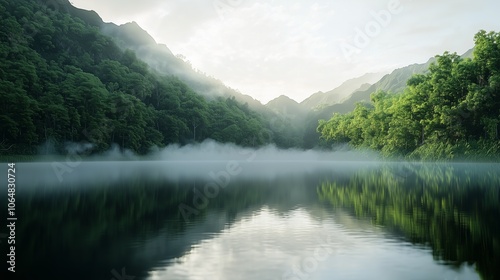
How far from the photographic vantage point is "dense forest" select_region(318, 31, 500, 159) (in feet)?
247

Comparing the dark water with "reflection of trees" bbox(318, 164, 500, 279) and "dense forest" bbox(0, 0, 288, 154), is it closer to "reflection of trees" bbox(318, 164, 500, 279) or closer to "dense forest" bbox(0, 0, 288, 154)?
"reflection of trees" bbox(318, 164, 500, 279)

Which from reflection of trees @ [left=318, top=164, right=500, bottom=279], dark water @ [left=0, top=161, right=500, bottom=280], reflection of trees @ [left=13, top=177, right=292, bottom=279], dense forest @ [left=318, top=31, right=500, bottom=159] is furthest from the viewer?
dense forest @ [left=318, top=31, right=500, bottom=159]

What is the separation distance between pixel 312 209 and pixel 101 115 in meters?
91.1

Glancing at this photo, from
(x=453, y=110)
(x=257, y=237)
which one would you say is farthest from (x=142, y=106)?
(x=257, y=237)

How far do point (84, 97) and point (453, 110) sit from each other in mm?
79759

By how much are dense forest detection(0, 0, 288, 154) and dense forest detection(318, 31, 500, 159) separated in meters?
67.5

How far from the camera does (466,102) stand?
7712cm

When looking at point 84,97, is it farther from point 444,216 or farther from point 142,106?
point 444,216

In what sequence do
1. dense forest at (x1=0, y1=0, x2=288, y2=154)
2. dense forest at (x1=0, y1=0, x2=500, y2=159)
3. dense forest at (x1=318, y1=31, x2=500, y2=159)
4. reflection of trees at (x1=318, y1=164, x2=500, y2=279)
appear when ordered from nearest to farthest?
1. reflection of trees at (x1=318, y1=164, x2=500, y2=279)
2. dense forest at (x1=318, y1=31, x2=500, y2=159)
3. dense forest at (x1=0, y1=0, x2=500, y2=159)
4. dense forest at (x1=0, y1=0, x2=288, y2=154)

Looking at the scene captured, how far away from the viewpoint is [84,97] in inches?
4166

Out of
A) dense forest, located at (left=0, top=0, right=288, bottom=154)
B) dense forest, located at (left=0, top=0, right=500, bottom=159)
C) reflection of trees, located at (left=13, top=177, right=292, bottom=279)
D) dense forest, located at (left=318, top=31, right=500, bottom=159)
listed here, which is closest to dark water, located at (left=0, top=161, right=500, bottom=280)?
reflection of trees, located at (left=13, top=177, right=292, bottom=279)

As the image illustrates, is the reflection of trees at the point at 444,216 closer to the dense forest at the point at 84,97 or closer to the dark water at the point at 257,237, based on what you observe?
the dark water at the point at 257,237

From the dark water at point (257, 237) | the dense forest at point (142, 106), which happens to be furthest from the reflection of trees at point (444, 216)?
the dense forest at point (142, 106)

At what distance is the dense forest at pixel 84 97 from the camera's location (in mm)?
88938
